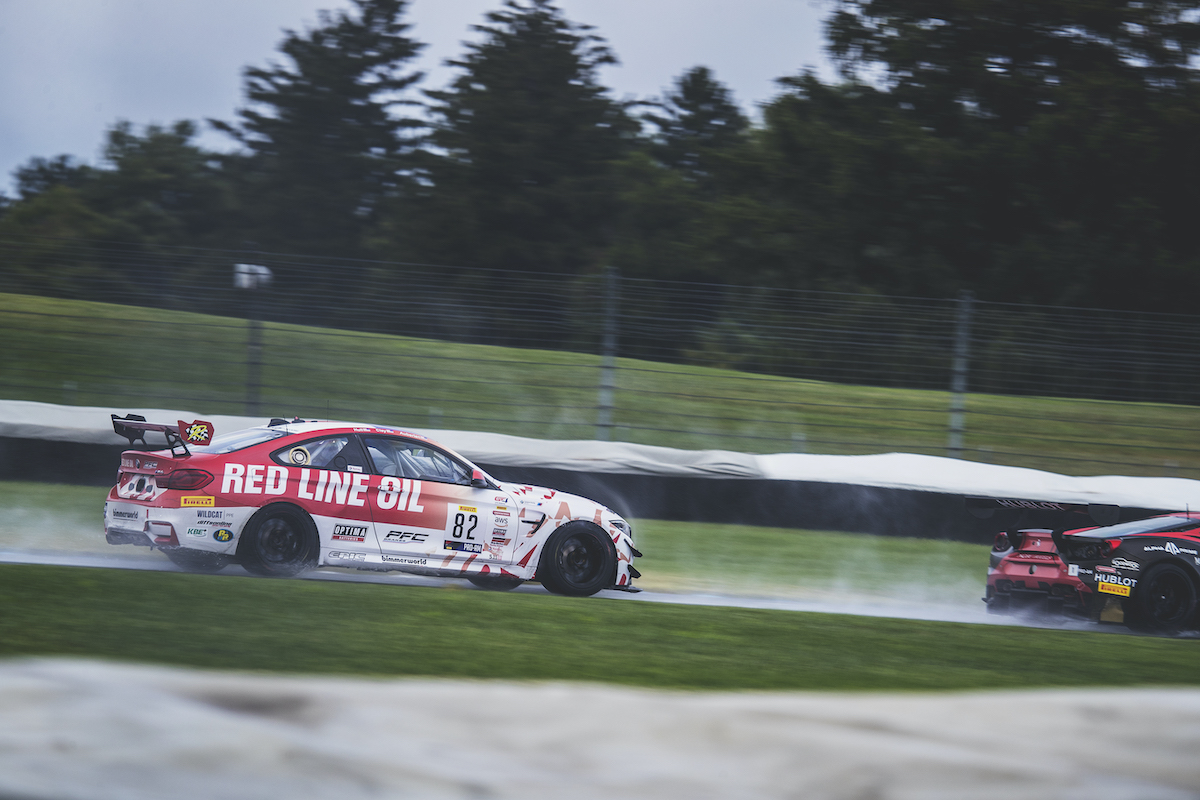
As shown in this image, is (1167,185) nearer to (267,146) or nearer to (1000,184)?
(1000,184)

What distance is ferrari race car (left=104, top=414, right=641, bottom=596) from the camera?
26.8 feet

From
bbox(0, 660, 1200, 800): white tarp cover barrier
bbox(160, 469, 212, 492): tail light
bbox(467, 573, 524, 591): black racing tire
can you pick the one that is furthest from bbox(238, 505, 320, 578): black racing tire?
bbox(0, 660, 1200, 800): white tarp cover barrier

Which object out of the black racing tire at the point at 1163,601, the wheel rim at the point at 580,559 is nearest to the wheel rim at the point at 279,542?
the wheel rim at the point at 580,559

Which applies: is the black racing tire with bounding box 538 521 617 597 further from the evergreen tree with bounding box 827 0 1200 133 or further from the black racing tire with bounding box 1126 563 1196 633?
the evergreen tree with bounding box 827 0 1200 133

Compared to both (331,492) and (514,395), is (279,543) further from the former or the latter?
(514,395)

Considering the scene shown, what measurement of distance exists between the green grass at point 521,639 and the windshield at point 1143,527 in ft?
2.86

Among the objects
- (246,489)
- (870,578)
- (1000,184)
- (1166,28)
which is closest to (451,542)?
(246,489)

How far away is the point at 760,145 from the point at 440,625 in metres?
27.0

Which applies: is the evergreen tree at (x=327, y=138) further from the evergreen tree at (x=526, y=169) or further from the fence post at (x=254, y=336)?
the fence post at (x=254, y=336)

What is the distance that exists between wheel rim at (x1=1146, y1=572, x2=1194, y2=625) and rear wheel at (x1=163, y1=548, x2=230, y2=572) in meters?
6.99

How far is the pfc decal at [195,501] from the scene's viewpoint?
26.6ft

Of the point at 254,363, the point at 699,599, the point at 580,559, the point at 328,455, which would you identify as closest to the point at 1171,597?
the point at 699,599

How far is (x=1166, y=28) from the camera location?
26.2 meters

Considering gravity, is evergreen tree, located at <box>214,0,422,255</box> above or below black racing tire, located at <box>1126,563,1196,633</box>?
above
